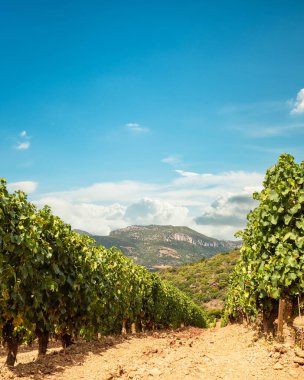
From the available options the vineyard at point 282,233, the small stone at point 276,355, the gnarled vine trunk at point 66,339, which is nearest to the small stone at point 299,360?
the small stone at point 276,355

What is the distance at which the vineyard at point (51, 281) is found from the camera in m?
10.0

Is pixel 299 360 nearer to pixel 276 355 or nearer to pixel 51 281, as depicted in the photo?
pixel 276 355

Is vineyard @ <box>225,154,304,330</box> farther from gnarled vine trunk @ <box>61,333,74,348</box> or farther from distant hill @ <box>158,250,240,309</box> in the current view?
distant hill @ <box>158,250,240,309</box>

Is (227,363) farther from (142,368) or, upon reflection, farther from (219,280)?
(219,280)

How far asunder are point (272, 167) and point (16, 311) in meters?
9.44

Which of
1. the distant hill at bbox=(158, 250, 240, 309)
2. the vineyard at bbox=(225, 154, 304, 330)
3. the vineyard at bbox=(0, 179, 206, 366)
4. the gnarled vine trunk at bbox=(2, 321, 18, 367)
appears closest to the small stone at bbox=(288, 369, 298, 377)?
the vineyard at bbox=(225, 154, 304, 330)

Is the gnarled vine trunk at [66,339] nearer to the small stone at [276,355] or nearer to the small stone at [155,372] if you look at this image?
the small stone at [155,372]

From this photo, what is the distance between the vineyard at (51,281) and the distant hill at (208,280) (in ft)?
198

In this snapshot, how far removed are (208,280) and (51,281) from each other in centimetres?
8566

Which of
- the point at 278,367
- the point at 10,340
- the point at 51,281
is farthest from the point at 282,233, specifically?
the point at 10,340

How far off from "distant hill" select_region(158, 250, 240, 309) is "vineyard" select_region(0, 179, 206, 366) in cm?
6028

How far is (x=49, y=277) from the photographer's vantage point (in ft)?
38.5

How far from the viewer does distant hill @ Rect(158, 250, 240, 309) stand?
8336 centimetres

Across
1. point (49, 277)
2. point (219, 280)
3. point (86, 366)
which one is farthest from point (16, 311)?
point (219, 280)
